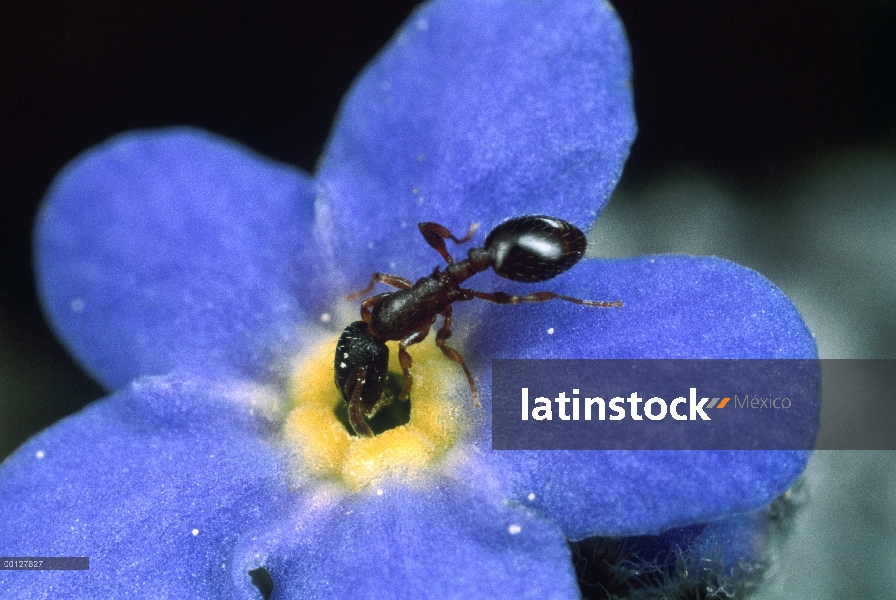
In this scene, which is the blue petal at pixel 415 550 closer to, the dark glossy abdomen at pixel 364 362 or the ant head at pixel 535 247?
the dark glossy abdomen at pixel 364 362

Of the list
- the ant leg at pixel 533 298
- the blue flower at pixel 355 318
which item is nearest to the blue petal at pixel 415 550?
the blue flower at pixel 355 318

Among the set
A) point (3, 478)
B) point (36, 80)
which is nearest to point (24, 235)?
point (36, 80)

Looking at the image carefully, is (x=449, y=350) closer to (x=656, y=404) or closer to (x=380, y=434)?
(x=380, y=434)

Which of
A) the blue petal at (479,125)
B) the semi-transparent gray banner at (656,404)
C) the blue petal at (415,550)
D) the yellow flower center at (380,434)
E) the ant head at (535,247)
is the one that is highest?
the blue petal at (479,125)

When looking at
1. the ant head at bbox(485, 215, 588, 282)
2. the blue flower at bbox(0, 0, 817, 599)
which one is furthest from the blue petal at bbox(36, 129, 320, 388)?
the ant head at bbox(485, 215, 588, 282)

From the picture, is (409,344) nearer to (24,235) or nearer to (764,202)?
(764,202)

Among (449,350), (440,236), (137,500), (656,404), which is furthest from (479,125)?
(137,500)

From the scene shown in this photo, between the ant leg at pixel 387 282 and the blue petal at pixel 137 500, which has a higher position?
the ant leg at pixel 387 282
